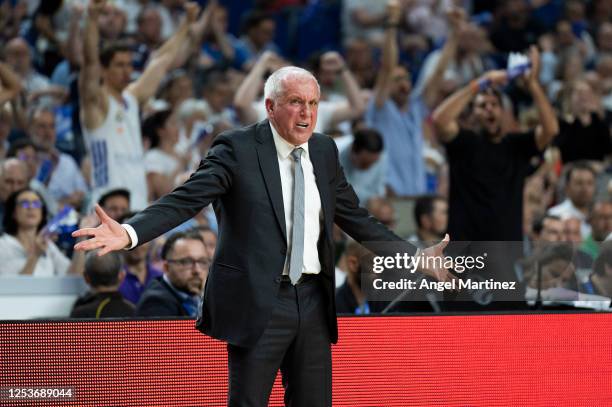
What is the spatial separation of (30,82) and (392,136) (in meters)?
3.65

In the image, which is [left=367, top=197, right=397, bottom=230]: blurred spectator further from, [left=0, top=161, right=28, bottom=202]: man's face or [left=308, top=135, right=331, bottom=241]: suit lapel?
[left=308, top=135, right=331, bottom=241]: suit lapel

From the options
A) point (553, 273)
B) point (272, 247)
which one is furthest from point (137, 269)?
point (272, 247)

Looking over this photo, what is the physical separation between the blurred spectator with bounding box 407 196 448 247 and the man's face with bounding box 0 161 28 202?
309 centimetres

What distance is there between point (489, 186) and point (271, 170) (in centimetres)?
370

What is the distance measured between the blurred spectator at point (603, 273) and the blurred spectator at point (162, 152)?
5140 mm

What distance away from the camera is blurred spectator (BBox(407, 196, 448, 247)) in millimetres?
8805

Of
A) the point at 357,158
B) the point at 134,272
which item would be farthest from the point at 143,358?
the point at 357,158

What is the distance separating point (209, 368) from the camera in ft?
15.8

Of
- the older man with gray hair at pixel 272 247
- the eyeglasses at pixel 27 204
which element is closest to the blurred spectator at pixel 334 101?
the eyeglasses at pixel 27 204

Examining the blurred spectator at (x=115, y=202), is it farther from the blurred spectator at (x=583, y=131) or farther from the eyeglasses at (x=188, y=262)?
the blurred spectator at (x=583, y=131)

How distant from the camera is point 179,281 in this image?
5.87m

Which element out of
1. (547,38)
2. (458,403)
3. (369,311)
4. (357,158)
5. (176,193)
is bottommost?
(458,403)

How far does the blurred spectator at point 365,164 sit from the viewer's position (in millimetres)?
9727

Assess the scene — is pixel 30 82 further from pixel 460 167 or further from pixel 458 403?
pixel 458 403
